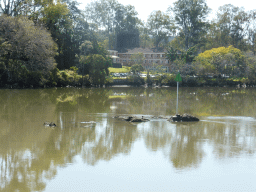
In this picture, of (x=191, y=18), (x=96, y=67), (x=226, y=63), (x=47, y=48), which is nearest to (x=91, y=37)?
(x=96, y=67)

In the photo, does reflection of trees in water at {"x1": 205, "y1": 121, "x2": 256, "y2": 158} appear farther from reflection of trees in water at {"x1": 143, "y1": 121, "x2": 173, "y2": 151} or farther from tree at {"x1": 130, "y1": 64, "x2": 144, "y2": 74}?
tree at {"x1": 130, "y1": 64, "x2": 144, "y2": 74}

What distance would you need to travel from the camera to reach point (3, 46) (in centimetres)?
4106

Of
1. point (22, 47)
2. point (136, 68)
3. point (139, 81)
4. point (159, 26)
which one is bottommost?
point (139, 81)

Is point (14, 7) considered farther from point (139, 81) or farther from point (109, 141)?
point (109, 141)

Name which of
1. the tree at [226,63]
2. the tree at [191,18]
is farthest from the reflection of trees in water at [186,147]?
the tree at [191,18]

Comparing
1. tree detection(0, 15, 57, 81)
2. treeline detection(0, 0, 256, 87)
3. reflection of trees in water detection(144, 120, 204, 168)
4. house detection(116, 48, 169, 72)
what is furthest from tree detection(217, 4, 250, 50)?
reflection of trees in water detection(144, 120, 204, 168)

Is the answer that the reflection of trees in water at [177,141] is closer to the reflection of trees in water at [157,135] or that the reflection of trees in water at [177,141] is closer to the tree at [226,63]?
the reflection of trees in water at [157,135]

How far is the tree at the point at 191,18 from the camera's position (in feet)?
266

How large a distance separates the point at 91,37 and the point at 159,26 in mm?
41229

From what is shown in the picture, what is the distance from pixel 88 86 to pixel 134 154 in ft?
140

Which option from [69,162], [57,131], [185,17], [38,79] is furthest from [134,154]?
[185,17]

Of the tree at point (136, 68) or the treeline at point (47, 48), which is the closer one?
the treeline at point (47, 48)

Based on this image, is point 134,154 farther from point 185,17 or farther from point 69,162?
point 185,17

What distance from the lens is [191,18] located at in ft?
268
